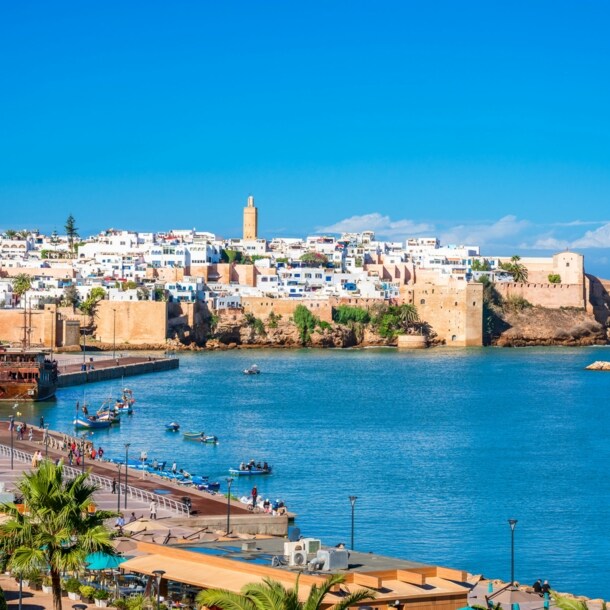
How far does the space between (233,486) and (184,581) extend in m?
15.9

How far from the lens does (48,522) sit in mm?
13961

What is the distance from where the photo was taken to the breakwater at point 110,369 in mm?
56219

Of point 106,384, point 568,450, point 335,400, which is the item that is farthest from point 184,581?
point 106,384

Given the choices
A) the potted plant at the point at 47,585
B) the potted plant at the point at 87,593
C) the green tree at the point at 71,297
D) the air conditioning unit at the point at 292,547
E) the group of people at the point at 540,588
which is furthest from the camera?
the green tree at the point at 71,297

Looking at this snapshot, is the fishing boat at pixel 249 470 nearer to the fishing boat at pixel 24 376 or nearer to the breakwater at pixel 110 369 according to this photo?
the fishing boat at pixel 24 376

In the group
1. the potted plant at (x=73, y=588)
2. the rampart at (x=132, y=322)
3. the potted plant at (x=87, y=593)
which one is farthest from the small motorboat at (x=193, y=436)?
the rampart at (x=132, y=322)

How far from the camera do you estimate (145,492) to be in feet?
86.1

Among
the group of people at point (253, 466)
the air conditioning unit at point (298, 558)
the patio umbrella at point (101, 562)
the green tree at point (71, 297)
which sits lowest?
the group of people at point (253, 466)

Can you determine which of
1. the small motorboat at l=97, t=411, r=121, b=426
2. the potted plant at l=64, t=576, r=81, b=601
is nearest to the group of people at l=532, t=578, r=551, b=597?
the potted plant at l=64, t=576, r=81, b=601

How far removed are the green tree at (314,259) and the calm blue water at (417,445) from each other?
20843 mm

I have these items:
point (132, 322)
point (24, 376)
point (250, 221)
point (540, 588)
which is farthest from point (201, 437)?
point (250, 221)

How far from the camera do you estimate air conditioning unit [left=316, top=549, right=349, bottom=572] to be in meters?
14.6

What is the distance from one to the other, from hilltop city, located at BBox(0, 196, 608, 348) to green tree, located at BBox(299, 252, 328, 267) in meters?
0.09

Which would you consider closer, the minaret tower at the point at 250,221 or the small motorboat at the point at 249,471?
the small motorboat at the point at 249,471
